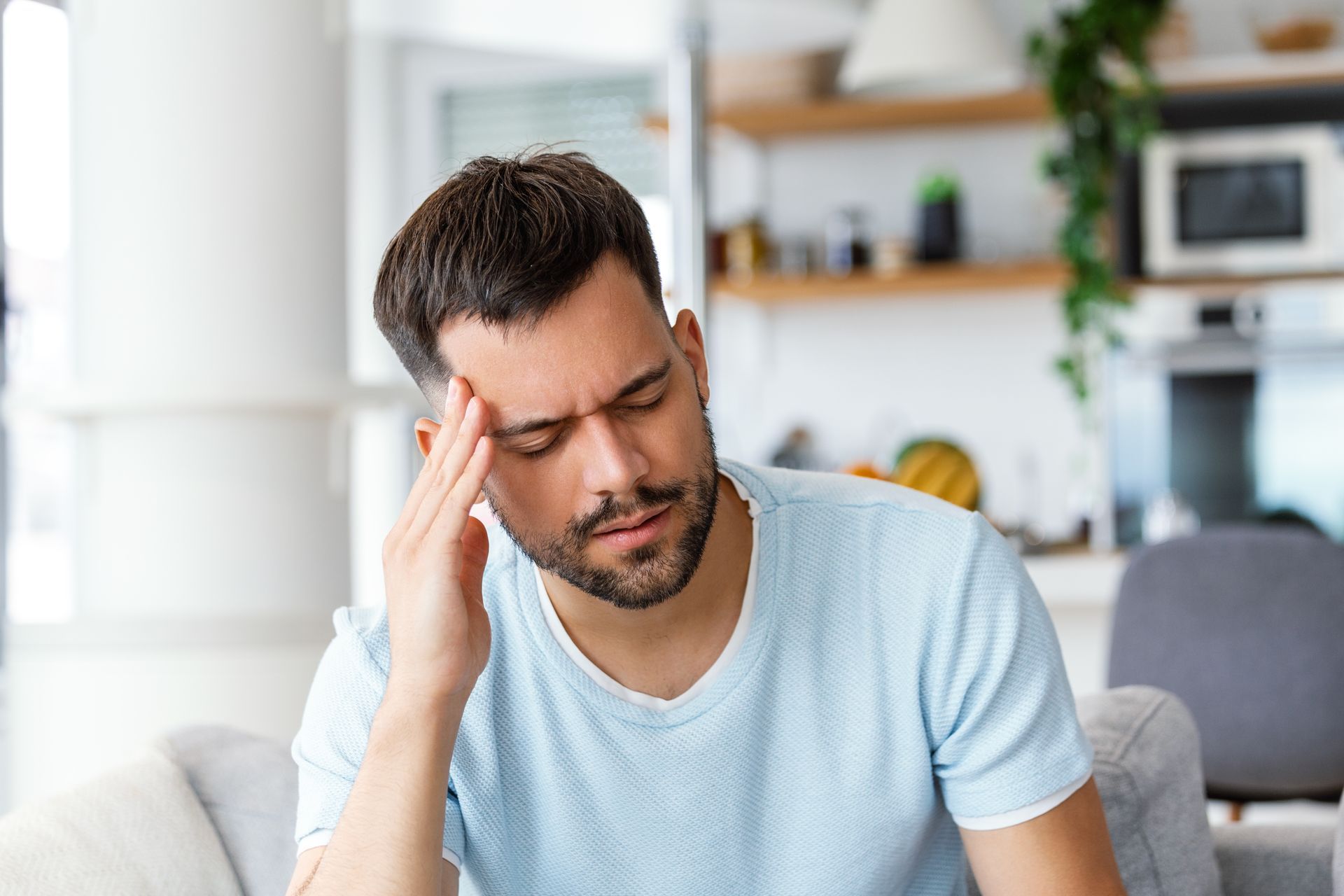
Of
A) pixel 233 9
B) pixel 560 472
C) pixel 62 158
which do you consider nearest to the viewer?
pixel 560 472

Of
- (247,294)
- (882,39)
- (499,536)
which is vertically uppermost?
(882,39)

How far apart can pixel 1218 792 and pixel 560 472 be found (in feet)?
5.74

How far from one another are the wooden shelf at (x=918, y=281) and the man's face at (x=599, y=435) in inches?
111

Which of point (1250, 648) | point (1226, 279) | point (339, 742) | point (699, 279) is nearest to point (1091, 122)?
point (1226, 279)

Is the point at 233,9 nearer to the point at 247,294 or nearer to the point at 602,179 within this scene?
the point at 247,294

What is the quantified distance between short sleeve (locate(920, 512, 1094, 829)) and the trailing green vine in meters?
2.65

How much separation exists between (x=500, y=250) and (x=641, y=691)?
43 cm

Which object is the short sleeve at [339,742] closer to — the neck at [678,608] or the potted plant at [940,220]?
the neck at [678,608]

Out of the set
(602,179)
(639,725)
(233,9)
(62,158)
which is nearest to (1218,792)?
(639,725)

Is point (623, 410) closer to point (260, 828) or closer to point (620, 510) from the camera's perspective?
point (620, 510)

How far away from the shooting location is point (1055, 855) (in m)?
1.26

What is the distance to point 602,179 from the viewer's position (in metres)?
1.35

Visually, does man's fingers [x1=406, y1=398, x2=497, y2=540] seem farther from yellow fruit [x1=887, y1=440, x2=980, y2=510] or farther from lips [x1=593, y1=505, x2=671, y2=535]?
yellow fruit [x1=887, y1=440, x2=980, y2=510]

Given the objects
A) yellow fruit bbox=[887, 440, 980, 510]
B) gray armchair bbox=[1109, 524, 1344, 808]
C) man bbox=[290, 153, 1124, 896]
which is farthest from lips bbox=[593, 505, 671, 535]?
yellow fruit bbox=[887, 440, 980, 510]
